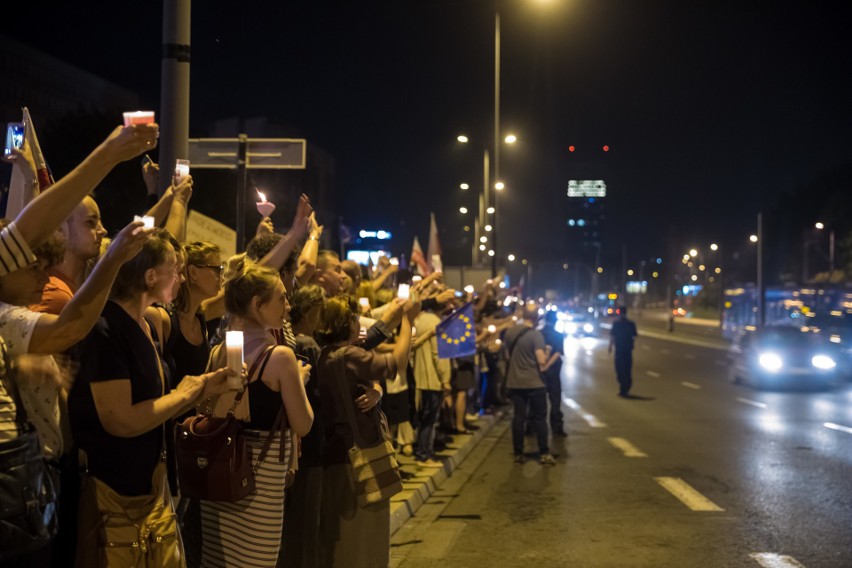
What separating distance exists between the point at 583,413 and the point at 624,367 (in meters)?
3.87

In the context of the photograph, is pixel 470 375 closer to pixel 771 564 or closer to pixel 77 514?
pixel 771 564

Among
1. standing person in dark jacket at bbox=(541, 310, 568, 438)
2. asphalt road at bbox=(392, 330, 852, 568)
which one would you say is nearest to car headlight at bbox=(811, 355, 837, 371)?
asphalt road at bbox=(392, 330, 852, 568)

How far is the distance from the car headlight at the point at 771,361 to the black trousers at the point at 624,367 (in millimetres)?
4104

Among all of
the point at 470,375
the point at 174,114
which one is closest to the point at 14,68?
the point at 470,375

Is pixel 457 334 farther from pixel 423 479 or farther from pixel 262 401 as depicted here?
pixel 262 401

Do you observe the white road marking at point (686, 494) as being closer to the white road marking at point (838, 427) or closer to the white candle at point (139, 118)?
the white road marking at point (838, 427)

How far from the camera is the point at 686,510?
945 cm

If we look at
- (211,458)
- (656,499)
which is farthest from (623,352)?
(211,458)

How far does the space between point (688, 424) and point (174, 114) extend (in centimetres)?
1226

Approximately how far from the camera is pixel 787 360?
80.7 ft

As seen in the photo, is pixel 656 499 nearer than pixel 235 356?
No

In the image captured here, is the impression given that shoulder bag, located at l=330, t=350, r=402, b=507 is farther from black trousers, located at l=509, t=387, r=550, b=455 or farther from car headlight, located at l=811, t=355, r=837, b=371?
car headlight, located at l=811, t=355, r=837, b=371

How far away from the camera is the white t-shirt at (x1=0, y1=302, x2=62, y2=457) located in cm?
348

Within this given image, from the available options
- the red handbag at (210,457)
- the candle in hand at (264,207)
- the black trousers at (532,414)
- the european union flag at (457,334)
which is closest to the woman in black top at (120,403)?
the red handbag at (210,457)
